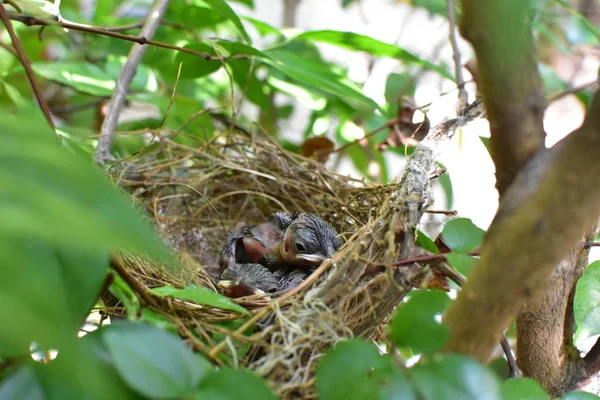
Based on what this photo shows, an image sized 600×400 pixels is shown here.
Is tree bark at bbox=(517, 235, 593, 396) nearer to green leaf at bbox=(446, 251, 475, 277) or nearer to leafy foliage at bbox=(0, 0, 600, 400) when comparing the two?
leafy foliage at bbox=(0, 0, 600, 400)

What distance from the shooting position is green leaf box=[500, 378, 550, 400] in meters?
0.54

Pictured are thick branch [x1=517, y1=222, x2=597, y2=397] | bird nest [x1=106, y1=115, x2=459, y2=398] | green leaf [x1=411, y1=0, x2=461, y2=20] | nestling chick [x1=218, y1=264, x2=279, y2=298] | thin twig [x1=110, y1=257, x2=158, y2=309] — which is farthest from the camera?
green leaf [x1=411, y1=0, x2=461, y2=20]

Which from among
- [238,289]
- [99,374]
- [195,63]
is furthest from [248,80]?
[99,374]

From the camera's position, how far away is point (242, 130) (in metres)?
1.35

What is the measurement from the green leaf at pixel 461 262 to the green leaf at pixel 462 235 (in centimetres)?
3

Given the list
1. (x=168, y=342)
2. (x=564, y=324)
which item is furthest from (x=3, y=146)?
(x=564, y=324)

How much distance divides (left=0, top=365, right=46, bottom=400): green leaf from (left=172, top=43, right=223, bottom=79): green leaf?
0.74 metres

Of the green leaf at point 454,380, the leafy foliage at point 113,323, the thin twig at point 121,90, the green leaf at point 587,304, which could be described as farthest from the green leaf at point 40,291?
the thin twig at point 121,90

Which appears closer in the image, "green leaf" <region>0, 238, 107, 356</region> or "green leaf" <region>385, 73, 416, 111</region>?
"green leaf" <region>0, 238, 107, 356</region>

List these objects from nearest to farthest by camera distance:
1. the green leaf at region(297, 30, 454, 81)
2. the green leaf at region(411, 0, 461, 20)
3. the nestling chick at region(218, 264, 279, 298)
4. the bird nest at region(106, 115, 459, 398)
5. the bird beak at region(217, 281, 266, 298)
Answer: the bird nest at region(106, 115, 459, 398)
the bird beak at region(217, 281, 266, 298)
the nestling chick at region(218, 264, 279, 298)
the green leaf at region(297, 30, 454, 81)
the green leaf at region(411, 0, 461, 20)

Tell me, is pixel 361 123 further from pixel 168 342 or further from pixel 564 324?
pixel 168 342

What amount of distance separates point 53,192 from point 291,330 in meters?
0.36

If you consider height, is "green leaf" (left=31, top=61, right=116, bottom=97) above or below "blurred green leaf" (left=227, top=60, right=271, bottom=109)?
below

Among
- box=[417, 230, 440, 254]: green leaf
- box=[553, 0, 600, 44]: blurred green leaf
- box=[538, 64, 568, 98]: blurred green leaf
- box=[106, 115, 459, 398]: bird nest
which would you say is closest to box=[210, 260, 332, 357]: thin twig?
box=[106, 115, 459, 398]: bird nest
